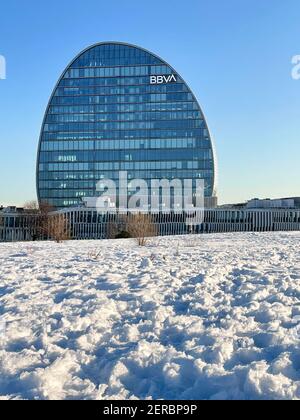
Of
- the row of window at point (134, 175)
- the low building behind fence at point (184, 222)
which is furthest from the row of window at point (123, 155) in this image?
the low building behind fence at point (184, 222)

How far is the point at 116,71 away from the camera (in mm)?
100562

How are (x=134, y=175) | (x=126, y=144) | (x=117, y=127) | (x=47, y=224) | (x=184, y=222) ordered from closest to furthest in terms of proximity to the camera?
(x=47, y=224)
(x=184, y=222)
(x=134, y=175)
(x=126, y=144)
(x=117, y=127)

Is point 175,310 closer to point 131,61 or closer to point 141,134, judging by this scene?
point 141,134

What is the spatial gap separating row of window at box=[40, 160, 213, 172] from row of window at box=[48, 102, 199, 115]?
40.6 feet

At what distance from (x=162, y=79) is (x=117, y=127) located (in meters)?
15.5

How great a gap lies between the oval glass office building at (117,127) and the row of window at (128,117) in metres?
0.05

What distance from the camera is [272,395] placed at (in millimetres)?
3854

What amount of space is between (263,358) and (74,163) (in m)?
97.9

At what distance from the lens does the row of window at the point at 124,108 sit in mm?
98625

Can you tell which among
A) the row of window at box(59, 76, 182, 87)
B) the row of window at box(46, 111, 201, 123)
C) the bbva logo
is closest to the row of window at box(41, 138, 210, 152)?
the row of window at box(46, 111, 201, 123)

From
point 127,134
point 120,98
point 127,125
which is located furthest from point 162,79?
point 127,134

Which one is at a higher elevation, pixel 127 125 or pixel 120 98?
pixel 120 98

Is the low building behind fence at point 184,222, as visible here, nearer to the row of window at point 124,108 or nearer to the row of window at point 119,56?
the row of window at point 124,108

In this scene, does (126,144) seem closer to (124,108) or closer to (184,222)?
(124,108)
